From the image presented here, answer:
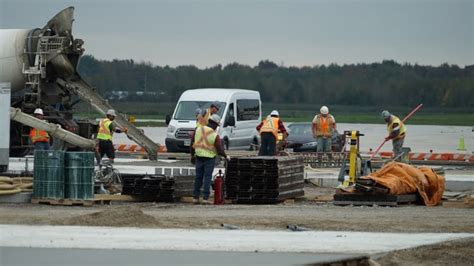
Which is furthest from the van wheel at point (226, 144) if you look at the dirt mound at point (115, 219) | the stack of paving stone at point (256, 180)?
the dirt mound at point (115, 219)

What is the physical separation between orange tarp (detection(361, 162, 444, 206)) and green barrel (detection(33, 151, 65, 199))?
5.81 meters

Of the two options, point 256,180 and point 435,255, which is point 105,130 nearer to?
point 256,180

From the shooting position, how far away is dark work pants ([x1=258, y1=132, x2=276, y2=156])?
96.8 feet

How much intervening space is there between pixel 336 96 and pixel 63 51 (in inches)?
1092

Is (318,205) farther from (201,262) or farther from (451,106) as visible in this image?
(451,106)

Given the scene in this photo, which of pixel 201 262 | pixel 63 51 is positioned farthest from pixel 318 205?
pixel 63 51

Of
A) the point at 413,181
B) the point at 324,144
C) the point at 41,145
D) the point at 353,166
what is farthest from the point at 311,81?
the point at 413,181

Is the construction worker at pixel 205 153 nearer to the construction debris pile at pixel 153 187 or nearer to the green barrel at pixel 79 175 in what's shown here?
the construction debris pile at pixel 153 187

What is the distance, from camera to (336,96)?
58.4 m

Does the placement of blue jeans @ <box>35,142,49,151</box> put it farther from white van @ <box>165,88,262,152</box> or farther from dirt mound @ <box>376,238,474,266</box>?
dirt mound @ <box>376,238,474,266</box>

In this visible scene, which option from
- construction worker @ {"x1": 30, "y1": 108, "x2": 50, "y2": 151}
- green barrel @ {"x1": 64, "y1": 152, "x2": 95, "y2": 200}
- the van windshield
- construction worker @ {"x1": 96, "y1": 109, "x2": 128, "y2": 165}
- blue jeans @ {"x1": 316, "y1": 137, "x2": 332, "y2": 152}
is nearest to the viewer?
green barrel @ {"x1": 64, "y1": 152, "x2": 95, "y2": 200}

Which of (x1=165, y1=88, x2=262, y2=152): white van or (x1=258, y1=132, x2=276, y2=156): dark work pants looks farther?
(x1=165, y1=88, x2=262, y2=152): white van

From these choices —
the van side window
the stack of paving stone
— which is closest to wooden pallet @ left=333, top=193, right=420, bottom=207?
the stack of paving stone

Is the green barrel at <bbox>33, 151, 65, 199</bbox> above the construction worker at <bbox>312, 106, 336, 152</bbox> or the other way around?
the other way around
